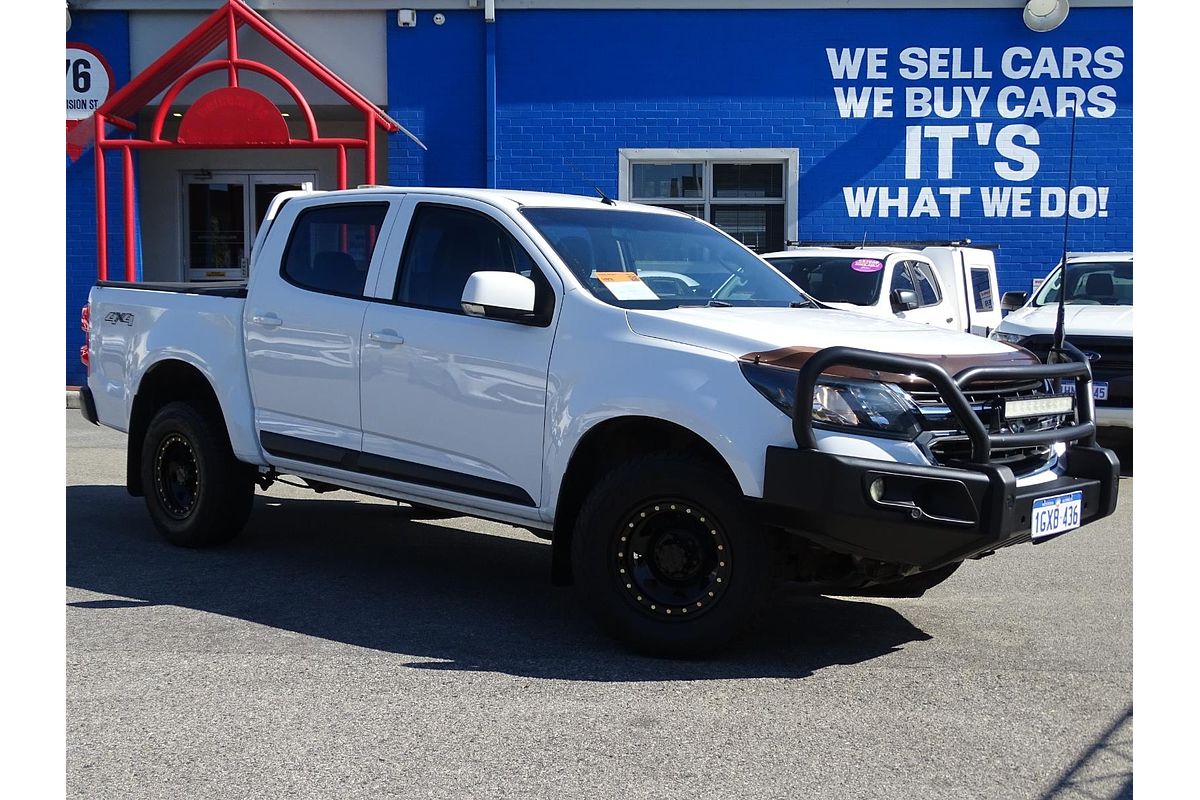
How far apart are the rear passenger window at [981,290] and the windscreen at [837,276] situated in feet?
9.46

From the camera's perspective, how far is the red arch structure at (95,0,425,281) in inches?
618

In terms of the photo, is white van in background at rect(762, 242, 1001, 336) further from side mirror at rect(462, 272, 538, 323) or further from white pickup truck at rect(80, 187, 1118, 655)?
side mirror at rect(462, 272, 538, 323)

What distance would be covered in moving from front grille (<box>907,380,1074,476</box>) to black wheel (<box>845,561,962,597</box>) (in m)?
0.73

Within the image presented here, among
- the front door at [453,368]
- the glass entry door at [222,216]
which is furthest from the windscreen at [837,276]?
the glass entry door at [222,216]

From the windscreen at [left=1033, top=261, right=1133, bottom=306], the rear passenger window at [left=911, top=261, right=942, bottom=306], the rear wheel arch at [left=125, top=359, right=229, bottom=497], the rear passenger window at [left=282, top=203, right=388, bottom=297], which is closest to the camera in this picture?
the rear passenger window at [left=282, top=203, right=388, bottom=297]

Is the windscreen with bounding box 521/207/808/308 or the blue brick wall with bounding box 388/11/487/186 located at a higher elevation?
the blue brick wall with bounding box 388/11/487/186

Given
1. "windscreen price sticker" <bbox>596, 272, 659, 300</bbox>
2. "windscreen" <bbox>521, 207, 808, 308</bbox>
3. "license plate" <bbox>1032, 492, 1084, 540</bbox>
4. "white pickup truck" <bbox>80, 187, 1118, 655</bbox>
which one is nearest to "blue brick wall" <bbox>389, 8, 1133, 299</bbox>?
"white pickup truck" <bbox>80, 187, 1118, 655</bbox>

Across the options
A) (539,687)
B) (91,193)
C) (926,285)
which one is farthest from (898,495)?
(91,193)

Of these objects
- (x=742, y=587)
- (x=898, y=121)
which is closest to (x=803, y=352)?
(x=742, y=587)

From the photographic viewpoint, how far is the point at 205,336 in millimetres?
7156

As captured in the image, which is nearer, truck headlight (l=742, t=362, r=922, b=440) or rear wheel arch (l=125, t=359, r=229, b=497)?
truck headlight (l=742, t=362, r=922, b=440)

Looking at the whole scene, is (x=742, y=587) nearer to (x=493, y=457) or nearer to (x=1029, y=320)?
(x=493, y=457)

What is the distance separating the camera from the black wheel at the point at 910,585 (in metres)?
5.75

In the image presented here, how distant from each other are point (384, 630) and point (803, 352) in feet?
7.19
